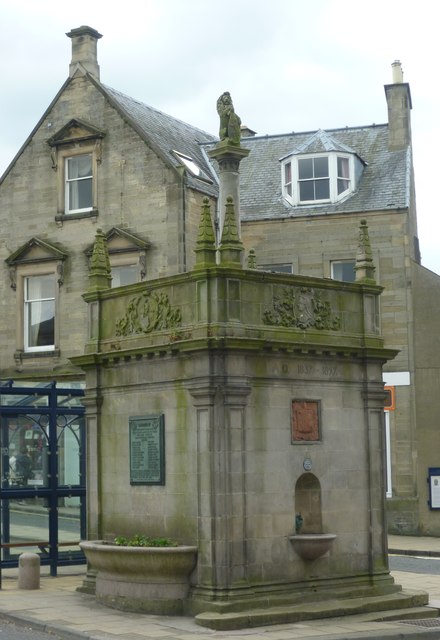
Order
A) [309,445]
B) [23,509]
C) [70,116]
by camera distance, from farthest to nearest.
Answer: [70,116], [23,509], [309,445]

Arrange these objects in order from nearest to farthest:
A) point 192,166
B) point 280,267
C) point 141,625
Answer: point 141,625 < point 280,267 < point 192,166

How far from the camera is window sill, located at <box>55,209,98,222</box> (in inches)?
1287

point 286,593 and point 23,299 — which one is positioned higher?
point 23,299

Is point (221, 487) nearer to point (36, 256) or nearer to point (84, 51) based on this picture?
point (36, 256)

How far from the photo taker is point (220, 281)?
53.6 ft

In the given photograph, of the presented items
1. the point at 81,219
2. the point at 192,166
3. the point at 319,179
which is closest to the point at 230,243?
A: the point at 81,219

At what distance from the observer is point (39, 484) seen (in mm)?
22094

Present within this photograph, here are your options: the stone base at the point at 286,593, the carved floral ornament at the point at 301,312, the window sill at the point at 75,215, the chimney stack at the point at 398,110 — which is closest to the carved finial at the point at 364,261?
the carved floral ornament at the point at 301,312

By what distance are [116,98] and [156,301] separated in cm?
1744

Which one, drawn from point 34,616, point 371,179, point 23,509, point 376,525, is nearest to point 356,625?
point 376,525

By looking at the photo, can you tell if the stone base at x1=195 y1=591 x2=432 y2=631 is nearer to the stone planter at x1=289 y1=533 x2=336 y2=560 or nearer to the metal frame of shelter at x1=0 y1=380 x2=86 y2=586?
the stone planter at x1=289 y1=533 x2=336 y2=560

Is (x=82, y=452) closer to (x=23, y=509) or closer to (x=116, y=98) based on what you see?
(x=23, y=509)

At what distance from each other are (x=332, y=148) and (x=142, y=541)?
62.8 feet

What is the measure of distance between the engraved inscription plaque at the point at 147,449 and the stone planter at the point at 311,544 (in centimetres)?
218
